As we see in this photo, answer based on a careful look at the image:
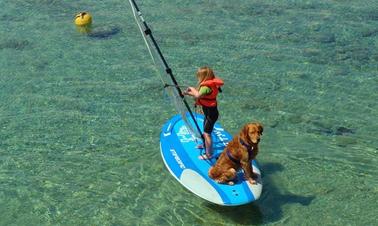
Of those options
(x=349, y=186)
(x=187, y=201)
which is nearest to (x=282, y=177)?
(x=349, y=186)

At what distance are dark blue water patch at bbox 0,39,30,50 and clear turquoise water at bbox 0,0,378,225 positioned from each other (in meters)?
0.04

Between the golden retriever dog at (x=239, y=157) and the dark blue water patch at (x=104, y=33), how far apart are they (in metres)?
8.74

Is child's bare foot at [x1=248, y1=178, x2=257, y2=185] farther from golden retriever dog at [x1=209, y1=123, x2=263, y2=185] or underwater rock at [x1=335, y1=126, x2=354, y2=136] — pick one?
underwater rock at [x1=335, y1=126, x2=354, y2=136]

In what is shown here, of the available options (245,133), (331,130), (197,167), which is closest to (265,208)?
(197,167)

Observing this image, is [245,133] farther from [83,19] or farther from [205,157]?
[83,19]

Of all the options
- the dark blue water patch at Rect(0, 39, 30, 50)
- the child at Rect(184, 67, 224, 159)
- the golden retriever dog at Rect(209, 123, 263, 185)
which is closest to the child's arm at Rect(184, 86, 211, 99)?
the child at Rect(184, 67, 224, 159)

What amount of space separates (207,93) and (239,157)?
3.97 ft

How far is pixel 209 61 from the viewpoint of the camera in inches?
619

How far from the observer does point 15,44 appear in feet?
55.6

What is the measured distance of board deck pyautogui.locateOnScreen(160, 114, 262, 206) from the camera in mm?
9328

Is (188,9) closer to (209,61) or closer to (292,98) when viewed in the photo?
(209,61)

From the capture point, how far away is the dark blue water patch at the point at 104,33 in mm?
17250

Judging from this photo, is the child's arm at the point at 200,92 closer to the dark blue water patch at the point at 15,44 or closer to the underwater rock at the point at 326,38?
the underwater rock at the point at 326,38

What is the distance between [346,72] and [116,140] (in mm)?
6665
